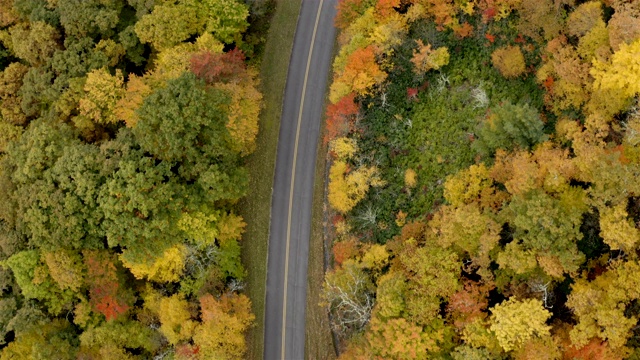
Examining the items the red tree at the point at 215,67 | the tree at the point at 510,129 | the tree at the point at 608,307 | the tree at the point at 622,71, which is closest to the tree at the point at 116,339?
the red tree at the point at 215,67

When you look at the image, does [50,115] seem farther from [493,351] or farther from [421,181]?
[493,351]

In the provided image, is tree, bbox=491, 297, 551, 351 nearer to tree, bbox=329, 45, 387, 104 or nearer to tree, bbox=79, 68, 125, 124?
tree, bbox=329, 45, 387, 104

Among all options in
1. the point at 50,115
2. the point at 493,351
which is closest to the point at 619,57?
the point at 493,351

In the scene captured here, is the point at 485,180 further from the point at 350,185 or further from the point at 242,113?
the point at 242,113

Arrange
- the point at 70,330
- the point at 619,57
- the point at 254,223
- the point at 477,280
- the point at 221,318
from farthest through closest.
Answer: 1. the point at 254,223
2. the point at 70,330
3. the point at 221,318
4. the point at 477,280
5. the point at 619,57

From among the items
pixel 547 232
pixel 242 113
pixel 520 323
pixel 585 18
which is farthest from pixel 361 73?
pixel 520 323

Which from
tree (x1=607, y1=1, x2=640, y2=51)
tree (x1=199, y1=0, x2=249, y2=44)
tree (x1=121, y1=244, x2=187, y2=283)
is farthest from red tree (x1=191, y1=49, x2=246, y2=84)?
tree (x1=607, y1=1, x2=640, y2=51)
